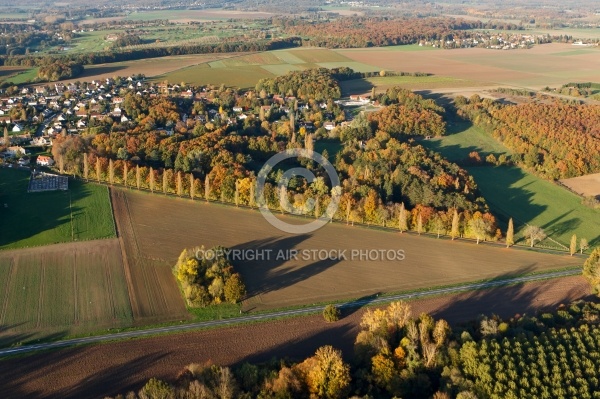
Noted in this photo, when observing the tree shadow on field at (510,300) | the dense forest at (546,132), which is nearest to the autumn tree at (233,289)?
the tree shadow on field at (510,300)

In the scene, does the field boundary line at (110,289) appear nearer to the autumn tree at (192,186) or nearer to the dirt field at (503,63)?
the autumn tree at (192,186)

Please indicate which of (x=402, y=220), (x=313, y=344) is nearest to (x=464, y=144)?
(x=402, y=220)

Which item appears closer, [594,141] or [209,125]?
[594,141]

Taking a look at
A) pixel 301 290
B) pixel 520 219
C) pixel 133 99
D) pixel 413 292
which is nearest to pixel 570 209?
pixel 520 219

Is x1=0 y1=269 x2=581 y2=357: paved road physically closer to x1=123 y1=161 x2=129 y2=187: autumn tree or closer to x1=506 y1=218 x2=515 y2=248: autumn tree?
x1=506 y1=218 x2=515 y2=248: autumn tree

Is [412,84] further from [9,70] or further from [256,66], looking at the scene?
[9,70]

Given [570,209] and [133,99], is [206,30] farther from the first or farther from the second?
[570,209]

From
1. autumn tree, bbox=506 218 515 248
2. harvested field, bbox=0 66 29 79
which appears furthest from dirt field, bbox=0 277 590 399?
harvested field, bbox=0 66 29 79

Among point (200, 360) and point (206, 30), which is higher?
point (206, 30)
